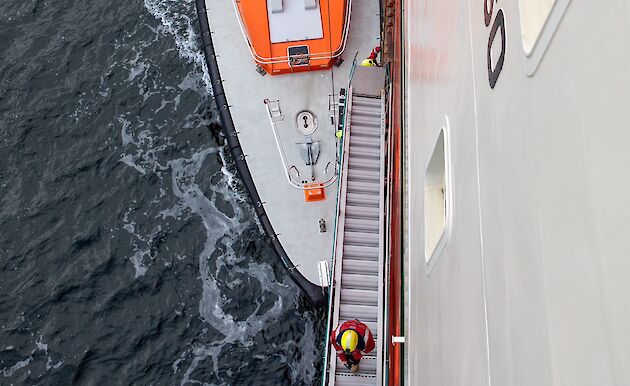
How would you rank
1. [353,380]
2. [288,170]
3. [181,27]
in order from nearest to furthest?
[353,380] → [288,170] → [181,27]

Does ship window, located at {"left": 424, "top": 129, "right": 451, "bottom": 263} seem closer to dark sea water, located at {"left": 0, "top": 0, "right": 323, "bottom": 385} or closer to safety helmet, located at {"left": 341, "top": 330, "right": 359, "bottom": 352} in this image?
safety helmet, located at {"left": 341, "top": 330, "right": 359, "bottom": 352}

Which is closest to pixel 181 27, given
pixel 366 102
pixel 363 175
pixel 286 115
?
pixel 286 115

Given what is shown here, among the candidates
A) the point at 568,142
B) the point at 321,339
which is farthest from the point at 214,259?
the point at 568,142

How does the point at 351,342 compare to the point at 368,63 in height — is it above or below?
below

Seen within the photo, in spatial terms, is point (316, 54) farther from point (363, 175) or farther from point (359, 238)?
point (359, 238)

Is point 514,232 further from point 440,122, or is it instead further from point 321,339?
point 321,339

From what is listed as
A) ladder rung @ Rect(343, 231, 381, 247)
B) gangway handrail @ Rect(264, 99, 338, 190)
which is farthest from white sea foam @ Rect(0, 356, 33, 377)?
ladder rung @ Rect(343, 231, 381, 247)

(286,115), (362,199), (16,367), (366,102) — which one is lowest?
(16,367)

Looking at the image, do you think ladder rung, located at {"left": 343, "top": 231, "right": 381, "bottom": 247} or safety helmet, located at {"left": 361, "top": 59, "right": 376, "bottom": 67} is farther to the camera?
safety helmet, located at {"left": 361, "top": 59, "right": 376, "bottom": 67}
